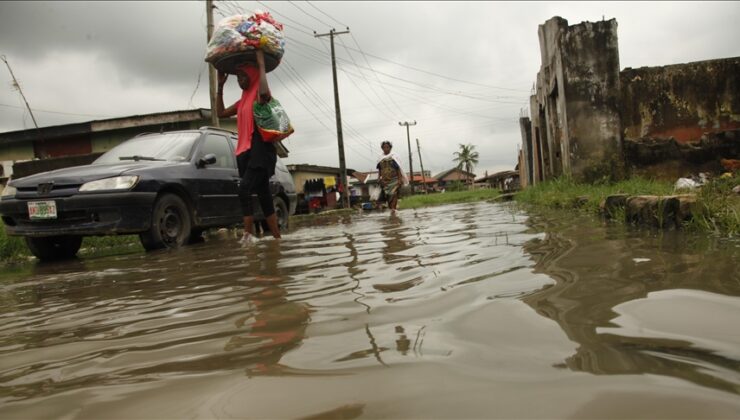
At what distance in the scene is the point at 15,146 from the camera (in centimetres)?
1902

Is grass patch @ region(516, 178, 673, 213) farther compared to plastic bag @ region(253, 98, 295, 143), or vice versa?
grass patch @ region(516, 178, 673, 213)

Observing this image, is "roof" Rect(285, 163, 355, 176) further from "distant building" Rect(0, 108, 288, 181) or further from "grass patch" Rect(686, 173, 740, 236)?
"grass patch" Rect(686, 173, 740, 236)

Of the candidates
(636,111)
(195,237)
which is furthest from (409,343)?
(636,111)

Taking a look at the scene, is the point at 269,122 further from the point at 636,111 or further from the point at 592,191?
the point at 636,111

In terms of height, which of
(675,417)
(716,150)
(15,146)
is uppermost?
(15,146)

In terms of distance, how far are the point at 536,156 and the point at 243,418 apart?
1472 centimetres

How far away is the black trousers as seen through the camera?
14.9ft

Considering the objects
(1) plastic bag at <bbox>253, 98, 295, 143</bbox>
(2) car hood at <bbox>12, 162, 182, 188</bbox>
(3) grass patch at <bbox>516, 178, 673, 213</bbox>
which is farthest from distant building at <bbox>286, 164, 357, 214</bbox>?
(1) plastic bag at <bbox>253, 98, 295, 143</bbox>

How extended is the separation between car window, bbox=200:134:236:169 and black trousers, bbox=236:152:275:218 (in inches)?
55.0

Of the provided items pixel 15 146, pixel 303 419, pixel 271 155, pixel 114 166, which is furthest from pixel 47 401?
pixel 15 146

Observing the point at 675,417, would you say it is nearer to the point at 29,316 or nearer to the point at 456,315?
the point at 456,315

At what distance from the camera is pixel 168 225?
201 inches

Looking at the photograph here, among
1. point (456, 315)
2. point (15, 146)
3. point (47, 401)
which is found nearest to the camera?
point (47, 401)

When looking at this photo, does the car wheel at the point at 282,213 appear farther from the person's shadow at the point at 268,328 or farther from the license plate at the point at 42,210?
the person's shadow at the point at 268,328
